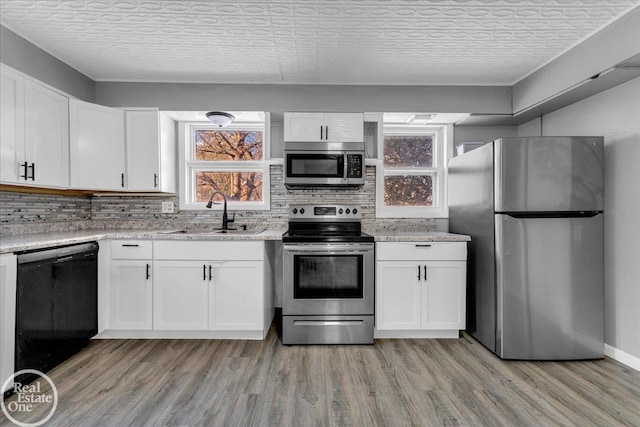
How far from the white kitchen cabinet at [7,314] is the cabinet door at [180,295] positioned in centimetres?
91

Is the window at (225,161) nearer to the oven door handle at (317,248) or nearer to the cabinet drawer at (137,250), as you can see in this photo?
the cabinet drawer at (137,250)

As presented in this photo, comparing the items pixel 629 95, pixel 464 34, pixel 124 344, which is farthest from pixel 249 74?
pixel 629 95

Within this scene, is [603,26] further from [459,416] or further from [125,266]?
[125,266]

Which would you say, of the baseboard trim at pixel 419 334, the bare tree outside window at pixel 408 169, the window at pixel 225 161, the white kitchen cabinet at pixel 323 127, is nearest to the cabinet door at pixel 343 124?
the white kitchen cabinet at pixel 323 127

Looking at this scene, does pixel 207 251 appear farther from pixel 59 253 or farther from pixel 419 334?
pixel 419 334

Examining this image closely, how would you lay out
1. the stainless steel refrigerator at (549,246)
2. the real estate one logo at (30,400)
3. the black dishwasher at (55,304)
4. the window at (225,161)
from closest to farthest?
the real estate one logo at (30,400)
the black dishwasher at (55,304)
the stainless steel refrigerator at (549,246)
the window at (225,161)

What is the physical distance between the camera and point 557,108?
2930mm

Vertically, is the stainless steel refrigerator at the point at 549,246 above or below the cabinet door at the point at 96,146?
below

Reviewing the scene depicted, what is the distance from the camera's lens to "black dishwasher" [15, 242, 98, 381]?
6.38 ft

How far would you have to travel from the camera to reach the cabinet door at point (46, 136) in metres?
2.33

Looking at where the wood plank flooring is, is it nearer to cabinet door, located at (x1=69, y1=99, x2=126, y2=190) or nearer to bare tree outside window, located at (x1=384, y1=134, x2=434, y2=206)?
cabinet door, located at (x1=69, y1=99, x2=126, y2=190)

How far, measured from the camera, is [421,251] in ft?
9.04

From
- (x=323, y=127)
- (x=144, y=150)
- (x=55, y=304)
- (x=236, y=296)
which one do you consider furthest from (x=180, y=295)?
(x=323, y=127)

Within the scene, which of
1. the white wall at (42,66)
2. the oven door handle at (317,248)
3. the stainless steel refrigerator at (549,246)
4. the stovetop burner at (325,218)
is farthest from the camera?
the stovetop burner at (325,218)
